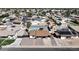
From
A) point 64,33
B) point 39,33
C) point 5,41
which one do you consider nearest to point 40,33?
point 39,33

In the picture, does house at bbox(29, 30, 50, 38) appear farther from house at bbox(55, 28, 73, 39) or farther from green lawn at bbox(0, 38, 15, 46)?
green lawn at bbox(0, 38, 15, 46)

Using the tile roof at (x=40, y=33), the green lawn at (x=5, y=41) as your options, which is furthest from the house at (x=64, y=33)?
the green lawn at (x=5, y=41)

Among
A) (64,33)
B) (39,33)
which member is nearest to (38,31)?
(39,33)

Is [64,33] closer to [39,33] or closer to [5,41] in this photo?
[39,33]

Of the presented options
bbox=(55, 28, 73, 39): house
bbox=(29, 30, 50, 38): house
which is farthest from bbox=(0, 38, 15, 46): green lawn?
bbox=(55, 28, 73, 39): house

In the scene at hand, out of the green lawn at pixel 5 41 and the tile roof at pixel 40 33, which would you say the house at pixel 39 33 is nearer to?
the tile roof at pixel 40 33
